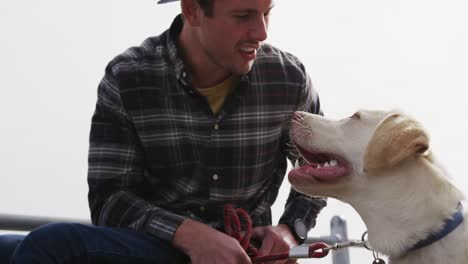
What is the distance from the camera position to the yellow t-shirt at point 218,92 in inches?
124

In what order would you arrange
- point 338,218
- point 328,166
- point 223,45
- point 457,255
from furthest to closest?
point 338,218 < point 223,45 < point 328,166 < point 457,255

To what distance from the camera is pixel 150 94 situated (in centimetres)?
308

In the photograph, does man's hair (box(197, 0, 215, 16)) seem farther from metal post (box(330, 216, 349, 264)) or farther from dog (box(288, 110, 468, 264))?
metal post (box(330, 216, 349, 264))

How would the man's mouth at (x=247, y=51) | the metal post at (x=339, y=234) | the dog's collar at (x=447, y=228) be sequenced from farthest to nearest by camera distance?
the metal post at (x=339, y=234), the man's mouth at (x=247, y=51), the dog's collar at (x=447, y=228)

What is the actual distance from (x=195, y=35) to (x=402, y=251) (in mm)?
1040

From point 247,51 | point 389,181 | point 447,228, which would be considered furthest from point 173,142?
point 447,228

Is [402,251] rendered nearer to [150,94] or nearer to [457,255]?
[457,255]

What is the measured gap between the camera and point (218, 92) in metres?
3.17

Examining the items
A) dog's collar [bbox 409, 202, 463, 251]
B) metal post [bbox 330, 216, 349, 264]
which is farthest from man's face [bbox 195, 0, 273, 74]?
metal post [bbox 330, 216, 349, 264]

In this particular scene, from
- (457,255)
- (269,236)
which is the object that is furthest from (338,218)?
(457,255)

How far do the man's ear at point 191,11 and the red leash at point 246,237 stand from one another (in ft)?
2.15

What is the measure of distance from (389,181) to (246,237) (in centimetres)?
49

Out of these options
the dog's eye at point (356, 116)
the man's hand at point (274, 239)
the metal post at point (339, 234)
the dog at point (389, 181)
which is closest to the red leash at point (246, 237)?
the man's hand at point (274, 239)

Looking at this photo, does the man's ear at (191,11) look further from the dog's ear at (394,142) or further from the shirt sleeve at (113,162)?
the dog's ear at (394,142)
